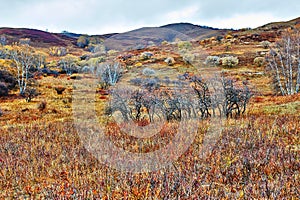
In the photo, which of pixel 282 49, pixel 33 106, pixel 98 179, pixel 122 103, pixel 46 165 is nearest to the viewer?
pixel 98 179

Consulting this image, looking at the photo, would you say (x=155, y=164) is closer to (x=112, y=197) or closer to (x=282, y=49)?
(x=112, y=197)

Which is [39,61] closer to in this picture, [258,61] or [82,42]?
[258,61]

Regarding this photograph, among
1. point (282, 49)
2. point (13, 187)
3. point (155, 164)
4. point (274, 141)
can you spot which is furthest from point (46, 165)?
point (282, 49)

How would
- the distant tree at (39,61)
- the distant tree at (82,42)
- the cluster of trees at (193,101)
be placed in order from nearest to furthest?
the cluster of trees at (193,101)
the distant tree at (39,61)
the distant tree at (82,42)

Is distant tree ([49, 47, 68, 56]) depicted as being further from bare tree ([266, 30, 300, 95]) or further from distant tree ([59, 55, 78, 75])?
bare tree ([266, 30, 300, 95])

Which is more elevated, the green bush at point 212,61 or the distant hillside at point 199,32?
the distant hillside at point 199,32

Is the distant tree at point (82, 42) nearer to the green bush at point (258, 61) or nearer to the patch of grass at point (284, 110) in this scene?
the green bush at point (258, 61)

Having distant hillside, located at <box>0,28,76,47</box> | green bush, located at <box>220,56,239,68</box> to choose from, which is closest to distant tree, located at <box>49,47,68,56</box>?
distant hillside, located at <box>0,28,76,47</box>

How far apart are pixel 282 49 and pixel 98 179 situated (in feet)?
107

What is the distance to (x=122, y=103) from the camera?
12742 mm

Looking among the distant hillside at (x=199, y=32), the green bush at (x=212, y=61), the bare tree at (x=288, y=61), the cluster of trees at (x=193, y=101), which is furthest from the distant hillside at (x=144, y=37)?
the bare tree at (x=288, y=61)

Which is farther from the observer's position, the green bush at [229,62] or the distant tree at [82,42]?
the distant tree at [82,42]

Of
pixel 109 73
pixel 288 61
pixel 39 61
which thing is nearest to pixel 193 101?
pixel 288 61

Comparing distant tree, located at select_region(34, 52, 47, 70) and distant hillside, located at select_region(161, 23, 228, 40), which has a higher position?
distant hillside, located at select_region(161, 23, 228, 40)
